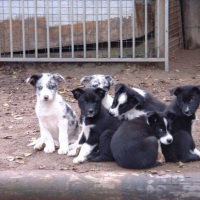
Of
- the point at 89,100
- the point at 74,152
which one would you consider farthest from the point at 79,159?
the point at 89,100

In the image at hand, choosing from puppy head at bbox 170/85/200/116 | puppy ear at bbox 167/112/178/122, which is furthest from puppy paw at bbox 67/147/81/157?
puppy head at bbox 170/85/200/116

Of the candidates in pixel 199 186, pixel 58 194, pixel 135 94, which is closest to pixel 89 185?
pixel 58 194

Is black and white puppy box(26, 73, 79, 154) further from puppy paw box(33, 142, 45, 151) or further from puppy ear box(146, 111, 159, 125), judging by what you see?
puppy ear box(146, 111, 159, 125)

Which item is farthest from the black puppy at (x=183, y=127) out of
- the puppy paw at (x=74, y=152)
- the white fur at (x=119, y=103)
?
the puppy paw at (x=74, y=152)

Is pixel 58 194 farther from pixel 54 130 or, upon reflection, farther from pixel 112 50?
pixel 112 50

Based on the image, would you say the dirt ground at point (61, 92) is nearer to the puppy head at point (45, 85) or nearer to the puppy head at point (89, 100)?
the puppy head at point (89, 100)

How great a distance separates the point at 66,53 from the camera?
1194 centimetres

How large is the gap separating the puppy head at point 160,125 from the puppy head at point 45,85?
1.38 metres

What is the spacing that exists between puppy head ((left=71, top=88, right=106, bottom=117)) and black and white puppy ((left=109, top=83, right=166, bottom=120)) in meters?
0.20

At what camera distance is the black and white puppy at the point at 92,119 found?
6176mm

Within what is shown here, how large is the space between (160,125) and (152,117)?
0.13m

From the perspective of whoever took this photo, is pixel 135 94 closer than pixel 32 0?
Yes

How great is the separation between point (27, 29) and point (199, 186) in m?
7.63

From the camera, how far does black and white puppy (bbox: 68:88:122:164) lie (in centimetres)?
618
